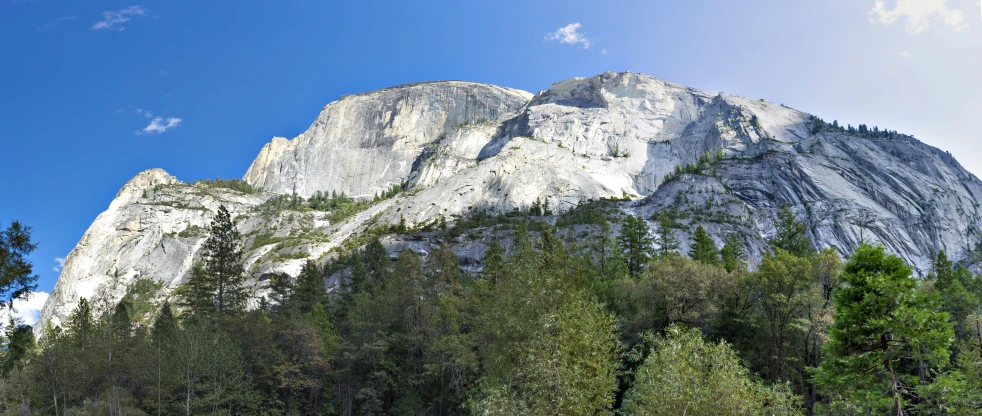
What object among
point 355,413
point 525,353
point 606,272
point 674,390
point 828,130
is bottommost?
point 355,413

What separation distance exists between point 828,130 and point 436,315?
179049mm

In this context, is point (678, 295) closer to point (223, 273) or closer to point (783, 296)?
point (783, 296)

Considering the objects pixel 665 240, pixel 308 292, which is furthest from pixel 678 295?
pixel 308 292

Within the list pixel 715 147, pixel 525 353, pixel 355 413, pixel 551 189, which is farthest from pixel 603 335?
pixel 715 147

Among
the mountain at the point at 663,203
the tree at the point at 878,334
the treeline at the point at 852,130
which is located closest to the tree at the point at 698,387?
the tree at the point at 878,334

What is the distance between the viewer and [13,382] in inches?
1556

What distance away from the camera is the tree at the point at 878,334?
19375 millimetres

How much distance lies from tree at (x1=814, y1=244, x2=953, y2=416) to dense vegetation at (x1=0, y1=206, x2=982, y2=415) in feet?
0.23

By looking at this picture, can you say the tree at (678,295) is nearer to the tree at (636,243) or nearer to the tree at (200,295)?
the tree at (636,243)

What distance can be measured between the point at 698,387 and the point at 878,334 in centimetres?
693

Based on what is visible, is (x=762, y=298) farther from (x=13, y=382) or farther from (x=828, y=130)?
(x=828, y=130)

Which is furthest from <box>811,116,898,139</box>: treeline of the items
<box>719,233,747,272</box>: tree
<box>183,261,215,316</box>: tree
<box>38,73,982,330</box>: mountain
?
<box>183,261,215,316</box>: tree

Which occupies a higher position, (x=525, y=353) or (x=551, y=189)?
(x=551, y=189)

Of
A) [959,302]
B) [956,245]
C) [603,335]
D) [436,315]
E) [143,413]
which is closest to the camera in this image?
[603,335]
